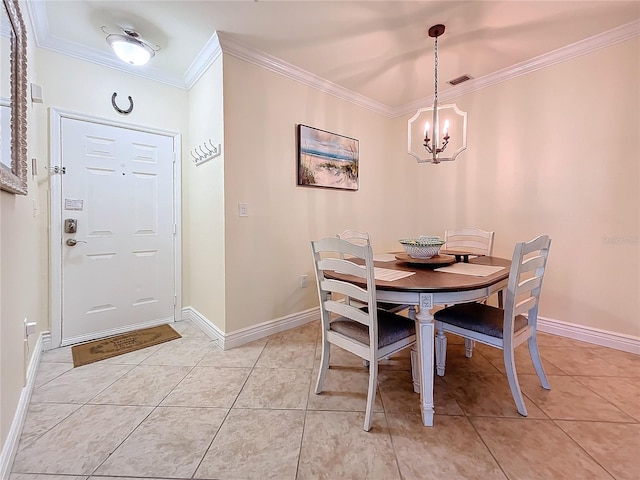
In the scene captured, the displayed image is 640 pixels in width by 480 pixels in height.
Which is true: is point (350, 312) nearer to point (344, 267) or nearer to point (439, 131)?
point (344, 267)

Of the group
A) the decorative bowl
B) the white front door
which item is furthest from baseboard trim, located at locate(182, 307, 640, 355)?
the decorative bowl

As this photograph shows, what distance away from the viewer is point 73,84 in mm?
2309

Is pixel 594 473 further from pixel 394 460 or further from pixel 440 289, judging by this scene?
pixel 440 289

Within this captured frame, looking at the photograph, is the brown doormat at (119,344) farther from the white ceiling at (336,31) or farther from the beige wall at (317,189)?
the white ceiling at (336,31)

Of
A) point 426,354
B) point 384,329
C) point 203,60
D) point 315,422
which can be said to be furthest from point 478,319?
point 203,60

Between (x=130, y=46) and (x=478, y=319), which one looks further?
(x=130, y=46)

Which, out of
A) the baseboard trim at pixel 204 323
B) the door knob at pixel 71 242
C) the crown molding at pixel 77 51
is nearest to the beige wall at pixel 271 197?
the baseboard trim at pixel 204 323

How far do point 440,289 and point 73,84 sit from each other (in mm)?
3100

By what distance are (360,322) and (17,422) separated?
64.7 inches

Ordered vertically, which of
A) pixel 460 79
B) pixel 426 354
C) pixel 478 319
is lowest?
pixel 426 354

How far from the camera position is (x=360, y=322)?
1459mm

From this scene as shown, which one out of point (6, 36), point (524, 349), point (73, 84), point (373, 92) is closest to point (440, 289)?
point (524, 349)

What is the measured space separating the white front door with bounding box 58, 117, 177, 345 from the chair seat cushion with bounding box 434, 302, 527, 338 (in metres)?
2.51

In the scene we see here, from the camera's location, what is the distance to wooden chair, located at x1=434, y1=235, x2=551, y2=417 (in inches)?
55.7
